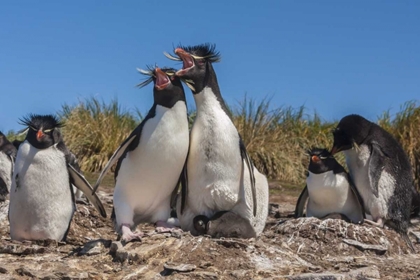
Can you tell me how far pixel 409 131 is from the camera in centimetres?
1483

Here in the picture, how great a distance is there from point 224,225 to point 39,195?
71.8 inches

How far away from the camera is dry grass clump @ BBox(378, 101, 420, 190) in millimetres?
14516

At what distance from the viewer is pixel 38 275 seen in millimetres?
5352

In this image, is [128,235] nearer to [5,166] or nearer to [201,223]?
[201,223]

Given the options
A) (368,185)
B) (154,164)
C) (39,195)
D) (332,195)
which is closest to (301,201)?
(332,195)

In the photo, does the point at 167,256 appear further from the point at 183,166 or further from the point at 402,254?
the point at 402,254

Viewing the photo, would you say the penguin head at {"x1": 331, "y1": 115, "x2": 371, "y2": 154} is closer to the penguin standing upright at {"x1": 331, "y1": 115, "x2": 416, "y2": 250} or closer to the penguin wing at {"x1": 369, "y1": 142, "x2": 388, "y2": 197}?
the penguin standing upright at {"x1": 331, "y1": 115, "x2": 416, "y2": 250}

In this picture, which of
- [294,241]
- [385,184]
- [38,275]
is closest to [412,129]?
[385,184]

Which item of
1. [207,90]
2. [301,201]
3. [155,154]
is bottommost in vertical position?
[301,201]

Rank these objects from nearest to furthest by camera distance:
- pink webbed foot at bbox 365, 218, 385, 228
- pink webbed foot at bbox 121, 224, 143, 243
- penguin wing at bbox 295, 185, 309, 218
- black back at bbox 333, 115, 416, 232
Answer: pink webbed foot at bbox 121, 224, 143, 243 < pink webbed foot at bbox 365, 218, 385, 228 < black back at bbox 333, 115, 416, 232 < penguin wing at bbox 295, 185, 309, 218

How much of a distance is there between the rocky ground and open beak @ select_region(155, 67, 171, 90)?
1236mm

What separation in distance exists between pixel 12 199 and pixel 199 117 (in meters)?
2.04

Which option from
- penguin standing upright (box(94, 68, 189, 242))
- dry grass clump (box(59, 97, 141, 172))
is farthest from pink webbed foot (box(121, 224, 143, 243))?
dry grass clump (box(59, 97, 141, 172))

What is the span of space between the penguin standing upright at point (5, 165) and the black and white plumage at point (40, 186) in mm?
3079
